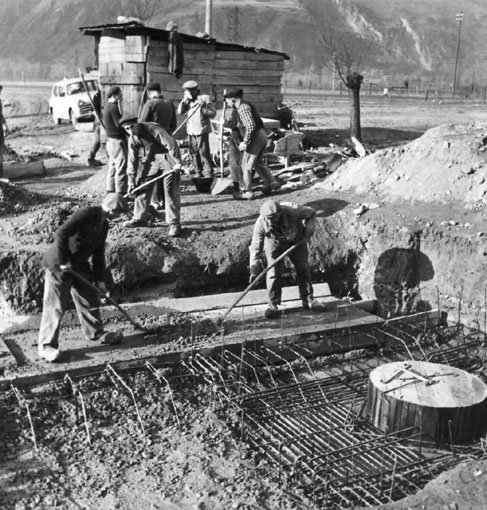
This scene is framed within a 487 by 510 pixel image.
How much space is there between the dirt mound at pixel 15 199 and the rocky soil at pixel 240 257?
27 millimetres

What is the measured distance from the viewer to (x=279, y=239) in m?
8.34

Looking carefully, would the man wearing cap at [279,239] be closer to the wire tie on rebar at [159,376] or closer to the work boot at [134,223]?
the wire tie on rebar at [159,376]

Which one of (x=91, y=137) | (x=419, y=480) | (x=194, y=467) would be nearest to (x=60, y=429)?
(x=194, y=467)

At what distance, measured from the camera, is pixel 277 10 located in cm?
8200

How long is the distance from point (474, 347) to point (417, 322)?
792 millimetres

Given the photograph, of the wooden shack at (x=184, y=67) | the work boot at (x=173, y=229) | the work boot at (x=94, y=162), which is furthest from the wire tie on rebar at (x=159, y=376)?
the wooden shack at (x=184, y=67)

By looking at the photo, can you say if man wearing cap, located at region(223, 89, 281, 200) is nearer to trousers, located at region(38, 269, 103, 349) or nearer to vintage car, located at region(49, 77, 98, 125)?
trousers, located at region(38, 269, 103, 349)

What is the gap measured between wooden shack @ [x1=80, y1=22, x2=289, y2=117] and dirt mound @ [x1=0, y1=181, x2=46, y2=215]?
16.0 feet

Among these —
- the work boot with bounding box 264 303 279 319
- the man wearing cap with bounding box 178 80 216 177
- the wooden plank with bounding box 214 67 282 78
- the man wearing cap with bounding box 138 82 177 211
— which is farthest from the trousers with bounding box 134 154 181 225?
the wooden plank with bounding box 214 67 282 78

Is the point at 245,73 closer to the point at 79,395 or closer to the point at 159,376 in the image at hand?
the point at 159,376

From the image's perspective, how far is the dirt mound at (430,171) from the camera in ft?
35.6

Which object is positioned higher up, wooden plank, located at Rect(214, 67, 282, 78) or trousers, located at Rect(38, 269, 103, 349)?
wooden plank, located at Rect(214, 67, 282, 78)

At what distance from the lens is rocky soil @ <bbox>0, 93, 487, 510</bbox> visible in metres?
5.90

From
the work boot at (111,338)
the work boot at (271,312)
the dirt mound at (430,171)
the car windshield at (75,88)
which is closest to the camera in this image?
the work boot at (111,338)
